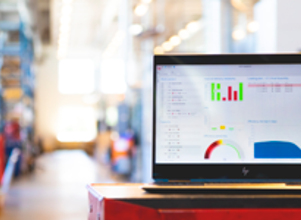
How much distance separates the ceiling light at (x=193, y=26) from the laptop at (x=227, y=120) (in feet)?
13.1

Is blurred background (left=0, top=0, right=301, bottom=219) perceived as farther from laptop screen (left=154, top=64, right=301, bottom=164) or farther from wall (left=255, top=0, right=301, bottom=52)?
laptop screen (left=154, top=64, right=301, bottom=164)

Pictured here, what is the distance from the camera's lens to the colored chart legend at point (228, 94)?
3.91 ft

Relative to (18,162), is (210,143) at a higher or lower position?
higher

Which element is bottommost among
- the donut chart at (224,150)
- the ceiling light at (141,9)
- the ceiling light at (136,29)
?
the donut chart at (224,150)

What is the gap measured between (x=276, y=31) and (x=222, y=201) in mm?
1760

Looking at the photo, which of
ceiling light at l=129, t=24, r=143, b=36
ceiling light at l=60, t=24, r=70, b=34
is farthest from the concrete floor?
ceiling light at l=60, t=24, r=70, b=34

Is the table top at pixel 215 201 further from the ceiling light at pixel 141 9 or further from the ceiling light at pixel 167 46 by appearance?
the ceiling light at pixel 141 9

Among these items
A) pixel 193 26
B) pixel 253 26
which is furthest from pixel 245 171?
pixel 193 26

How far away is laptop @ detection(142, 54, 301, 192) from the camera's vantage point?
1.17 m

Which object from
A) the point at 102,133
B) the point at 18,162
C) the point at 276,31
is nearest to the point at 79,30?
the point at 102,133

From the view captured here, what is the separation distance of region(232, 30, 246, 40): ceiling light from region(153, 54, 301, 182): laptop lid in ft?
7.83

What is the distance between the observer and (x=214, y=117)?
46.7 inches

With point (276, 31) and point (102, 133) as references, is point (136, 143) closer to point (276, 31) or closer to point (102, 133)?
point (102, 133)

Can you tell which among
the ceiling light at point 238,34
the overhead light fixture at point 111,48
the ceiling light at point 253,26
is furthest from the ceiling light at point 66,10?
the ceiling light at point 253,26
